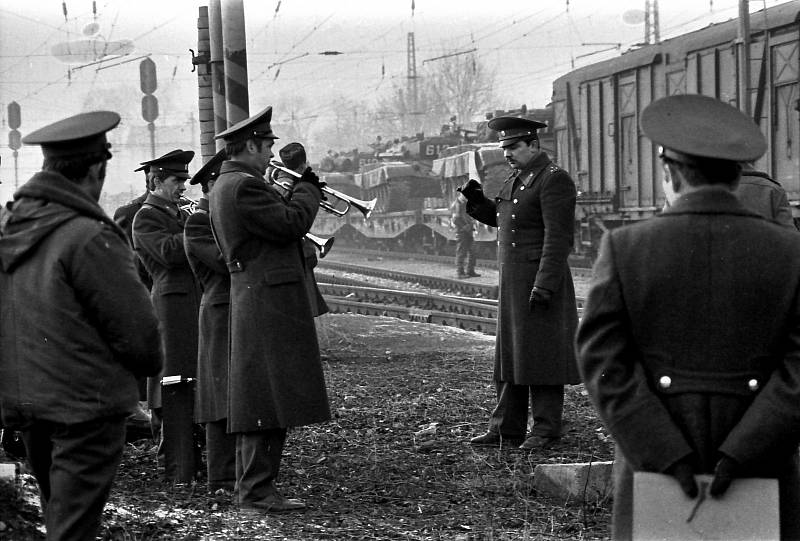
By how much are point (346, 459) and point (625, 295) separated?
424 cm

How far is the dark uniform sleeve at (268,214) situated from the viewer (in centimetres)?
574

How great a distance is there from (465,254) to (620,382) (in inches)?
842

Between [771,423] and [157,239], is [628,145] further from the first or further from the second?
[771,423]

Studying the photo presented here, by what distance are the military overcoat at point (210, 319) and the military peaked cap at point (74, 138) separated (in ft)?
7.37

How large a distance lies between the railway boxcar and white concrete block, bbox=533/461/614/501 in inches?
502

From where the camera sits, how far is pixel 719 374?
10.1ft

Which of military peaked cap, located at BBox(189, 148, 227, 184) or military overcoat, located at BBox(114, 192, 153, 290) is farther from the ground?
military peaked cap, located at BBox(189, 148, 227, 184)

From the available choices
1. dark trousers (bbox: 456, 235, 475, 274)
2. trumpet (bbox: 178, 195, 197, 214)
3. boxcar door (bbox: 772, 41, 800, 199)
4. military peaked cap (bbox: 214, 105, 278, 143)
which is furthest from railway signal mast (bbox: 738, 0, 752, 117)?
military peaked cap (bbox: 214, 105, 278, 143)

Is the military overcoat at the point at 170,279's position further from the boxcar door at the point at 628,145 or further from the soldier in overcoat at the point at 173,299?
the boxcar door at the point at 628,145

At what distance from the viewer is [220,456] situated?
21.0 feet

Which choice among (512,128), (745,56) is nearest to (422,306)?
(745,56)

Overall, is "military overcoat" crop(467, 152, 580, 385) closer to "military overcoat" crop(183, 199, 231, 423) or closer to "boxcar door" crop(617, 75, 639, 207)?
"military overcoat" crop(183, 199, 231, 423)

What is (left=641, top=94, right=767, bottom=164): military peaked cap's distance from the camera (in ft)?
10.2

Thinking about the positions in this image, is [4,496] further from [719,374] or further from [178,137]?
[178,137]
